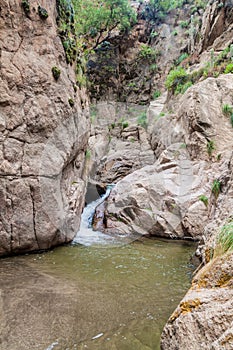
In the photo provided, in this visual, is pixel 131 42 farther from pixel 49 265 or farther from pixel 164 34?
pixel 49 265

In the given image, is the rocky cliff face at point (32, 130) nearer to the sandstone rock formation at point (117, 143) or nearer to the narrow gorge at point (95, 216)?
the narrow gorge at point (95, 216)

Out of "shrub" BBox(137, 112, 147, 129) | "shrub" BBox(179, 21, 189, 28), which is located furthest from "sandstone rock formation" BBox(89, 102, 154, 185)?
"shrub" BBox(179, 21, 189, 28)

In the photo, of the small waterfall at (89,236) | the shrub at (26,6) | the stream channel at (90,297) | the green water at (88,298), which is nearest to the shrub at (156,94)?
the small waterfall at (89,236)

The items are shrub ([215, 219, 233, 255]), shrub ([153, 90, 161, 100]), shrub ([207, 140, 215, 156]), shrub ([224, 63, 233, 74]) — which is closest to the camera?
shrub ([215, 219, 233, 255])

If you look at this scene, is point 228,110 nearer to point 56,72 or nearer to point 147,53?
point 56,72

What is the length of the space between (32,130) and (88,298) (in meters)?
4.20

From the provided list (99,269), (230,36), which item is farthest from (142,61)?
(99,269)

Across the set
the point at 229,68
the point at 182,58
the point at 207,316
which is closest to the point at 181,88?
the point at 229,68

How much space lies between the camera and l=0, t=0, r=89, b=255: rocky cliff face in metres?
5.80

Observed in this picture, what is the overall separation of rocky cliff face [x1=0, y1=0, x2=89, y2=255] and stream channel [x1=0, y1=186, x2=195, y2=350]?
2.65ft

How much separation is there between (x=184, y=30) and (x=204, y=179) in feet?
64.3

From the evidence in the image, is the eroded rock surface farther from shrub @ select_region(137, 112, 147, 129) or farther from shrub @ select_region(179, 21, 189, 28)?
shrub @ select_region(179, 21, 189, 28)

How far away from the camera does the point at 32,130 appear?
6.14 metres

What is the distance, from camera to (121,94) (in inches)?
976
